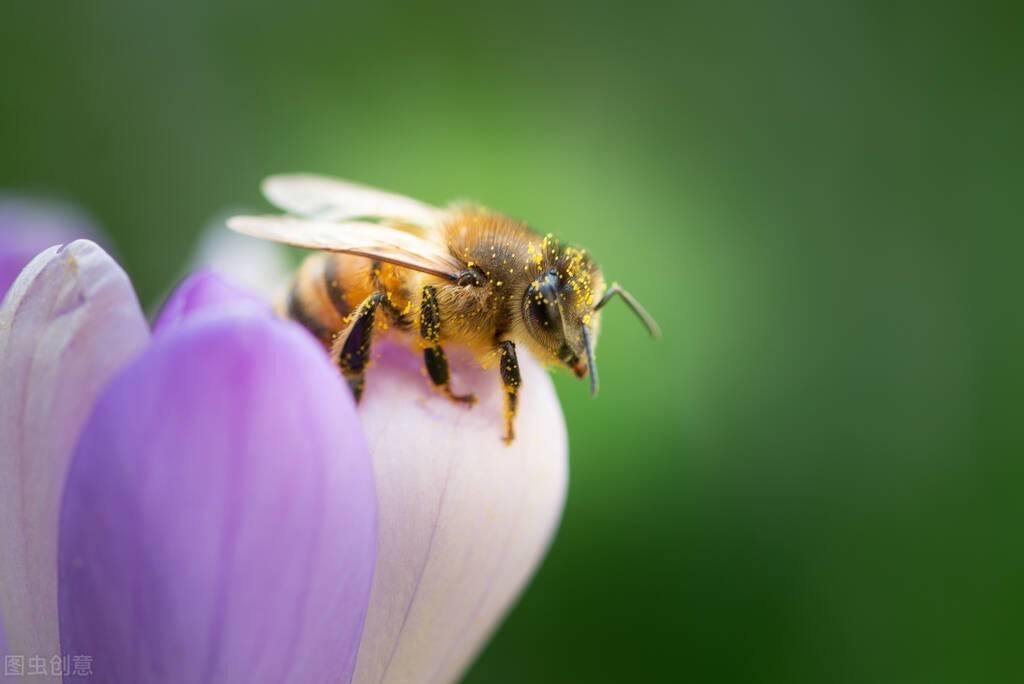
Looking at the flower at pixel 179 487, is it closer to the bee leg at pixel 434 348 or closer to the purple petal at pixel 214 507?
the purple petal at pixel 214 507

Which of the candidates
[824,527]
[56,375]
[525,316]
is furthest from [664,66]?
[56,375]

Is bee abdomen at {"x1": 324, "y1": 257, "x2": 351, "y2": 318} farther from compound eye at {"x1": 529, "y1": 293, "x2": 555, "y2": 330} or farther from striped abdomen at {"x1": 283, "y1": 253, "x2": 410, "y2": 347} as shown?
compound eye at {"x1": 529, "y1": 293, "x2": 555, "y2": 330}

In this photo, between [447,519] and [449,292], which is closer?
[447,519]

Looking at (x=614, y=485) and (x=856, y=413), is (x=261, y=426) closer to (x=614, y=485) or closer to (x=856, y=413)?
(x=614, y=485)

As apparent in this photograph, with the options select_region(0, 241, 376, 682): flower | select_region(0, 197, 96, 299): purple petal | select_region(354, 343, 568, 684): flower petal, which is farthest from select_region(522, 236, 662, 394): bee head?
select_region(0, 197, 96, 299): purple petal

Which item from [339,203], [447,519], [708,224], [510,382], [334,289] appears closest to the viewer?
[447,519]

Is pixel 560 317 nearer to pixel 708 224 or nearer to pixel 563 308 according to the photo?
pixel 563 308

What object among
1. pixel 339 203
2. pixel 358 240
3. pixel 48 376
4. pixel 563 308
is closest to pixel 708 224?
pixel 339 203

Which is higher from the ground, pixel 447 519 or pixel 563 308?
pixel 563 308
